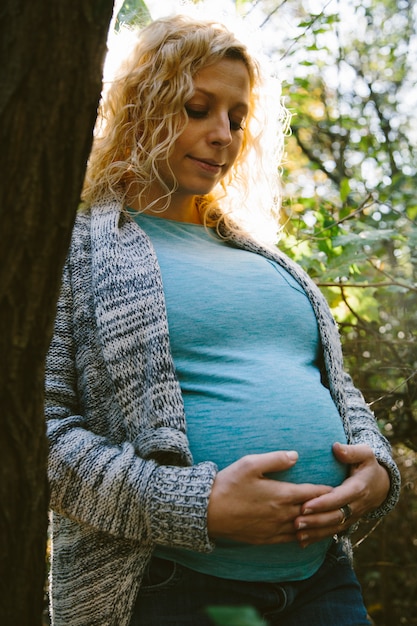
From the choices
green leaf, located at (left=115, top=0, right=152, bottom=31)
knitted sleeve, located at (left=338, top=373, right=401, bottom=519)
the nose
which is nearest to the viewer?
knitted sleeve, located at (left=338, top=373, right=401, bottom=519)

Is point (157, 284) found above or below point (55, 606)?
above

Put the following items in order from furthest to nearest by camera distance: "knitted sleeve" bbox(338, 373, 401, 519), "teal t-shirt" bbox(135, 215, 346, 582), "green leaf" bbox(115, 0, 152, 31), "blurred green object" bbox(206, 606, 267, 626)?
"green leaf" bbox(115, 0, 152, 31) < "knitted sleeve" bbox(338, 373, 401, 519) < "teal t-shirt" bbox(135, 215, 346, 582) < "blurred green object" bbox(206, 606, 267, 626)

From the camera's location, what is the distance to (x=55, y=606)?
1.32 metres

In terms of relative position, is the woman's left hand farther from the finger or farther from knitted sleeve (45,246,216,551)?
knitted sleeve (45,246,216,551)

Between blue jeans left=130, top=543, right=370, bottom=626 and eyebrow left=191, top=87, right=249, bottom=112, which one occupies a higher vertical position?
eyebrow left=191, top=87, right=249, bottom=112

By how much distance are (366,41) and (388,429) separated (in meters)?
3.18

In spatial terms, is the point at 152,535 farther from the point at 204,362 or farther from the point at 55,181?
the point at 55,181

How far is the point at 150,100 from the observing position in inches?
63.9

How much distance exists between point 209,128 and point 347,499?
0.89 m

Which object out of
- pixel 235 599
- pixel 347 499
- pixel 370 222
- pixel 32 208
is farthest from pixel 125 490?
pixel 370 222

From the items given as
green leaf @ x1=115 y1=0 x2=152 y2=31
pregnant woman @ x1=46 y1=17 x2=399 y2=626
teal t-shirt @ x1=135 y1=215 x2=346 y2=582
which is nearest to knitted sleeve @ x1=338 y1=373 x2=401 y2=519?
pregnant woman @ x1=46 y1=17 x2=399 y2=626

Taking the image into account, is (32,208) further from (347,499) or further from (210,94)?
(210,94)

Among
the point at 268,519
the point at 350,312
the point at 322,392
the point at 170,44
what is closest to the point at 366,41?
the point at 350,312

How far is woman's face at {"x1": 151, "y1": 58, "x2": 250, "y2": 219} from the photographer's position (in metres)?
1.59
